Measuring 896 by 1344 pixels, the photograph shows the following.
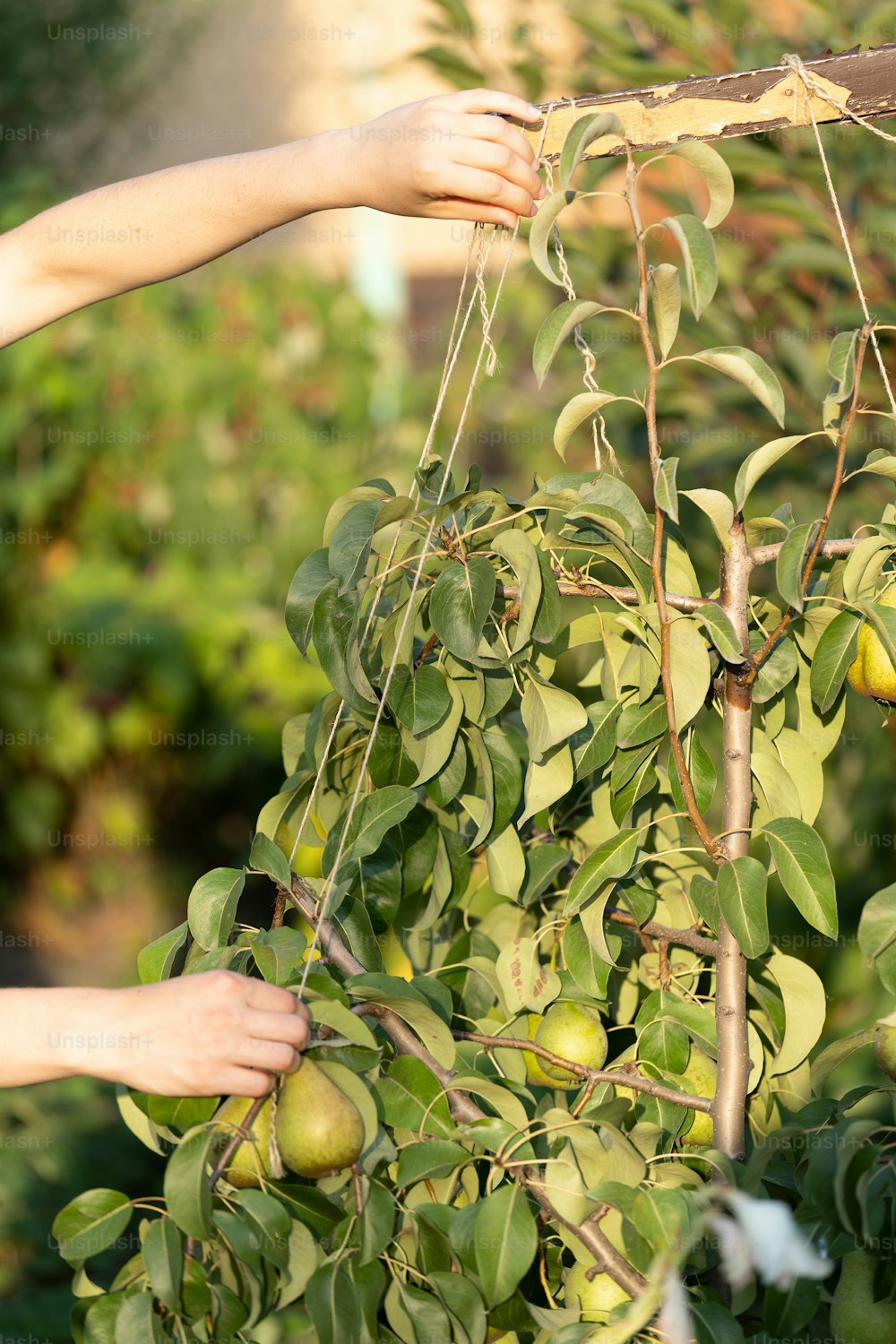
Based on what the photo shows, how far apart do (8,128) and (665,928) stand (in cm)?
426

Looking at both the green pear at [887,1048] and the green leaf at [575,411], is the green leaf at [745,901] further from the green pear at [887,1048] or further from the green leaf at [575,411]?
the green leaf at [575,411]

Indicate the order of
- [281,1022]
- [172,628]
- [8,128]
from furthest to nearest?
[8,128]
[172,628]
[281,1022]

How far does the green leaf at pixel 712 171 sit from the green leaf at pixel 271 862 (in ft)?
1.49

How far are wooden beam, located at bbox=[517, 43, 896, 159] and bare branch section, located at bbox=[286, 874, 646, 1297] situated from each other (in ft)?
1.69

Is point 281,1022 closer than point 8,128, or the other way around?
point 281,1022

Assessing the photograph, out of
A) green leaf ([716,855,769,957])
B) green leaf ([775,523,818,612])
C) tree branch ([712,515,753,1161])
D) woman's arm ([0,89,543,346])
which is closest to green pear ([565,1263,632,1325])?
tree branch ([712,515,753,1161])

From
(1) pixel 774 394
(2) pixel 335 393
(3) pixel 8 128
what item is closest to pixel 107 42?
(3) pixel 8 128

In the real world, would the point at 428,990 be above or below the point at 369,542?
below

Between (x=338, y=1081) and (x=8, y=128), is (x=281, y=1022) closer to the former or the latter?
(x=338, y=1081)

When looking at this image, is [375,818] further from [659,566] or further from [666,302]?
[666,302]

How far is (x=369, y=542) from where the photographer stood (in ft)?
2.79

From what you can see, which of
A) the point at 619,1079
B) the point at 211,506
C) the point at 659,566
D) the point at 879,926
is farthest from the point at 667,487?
the point at 211,506

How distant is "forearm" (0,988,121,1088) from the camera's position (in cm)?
71

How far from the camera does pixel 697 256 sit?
0.71 metres
